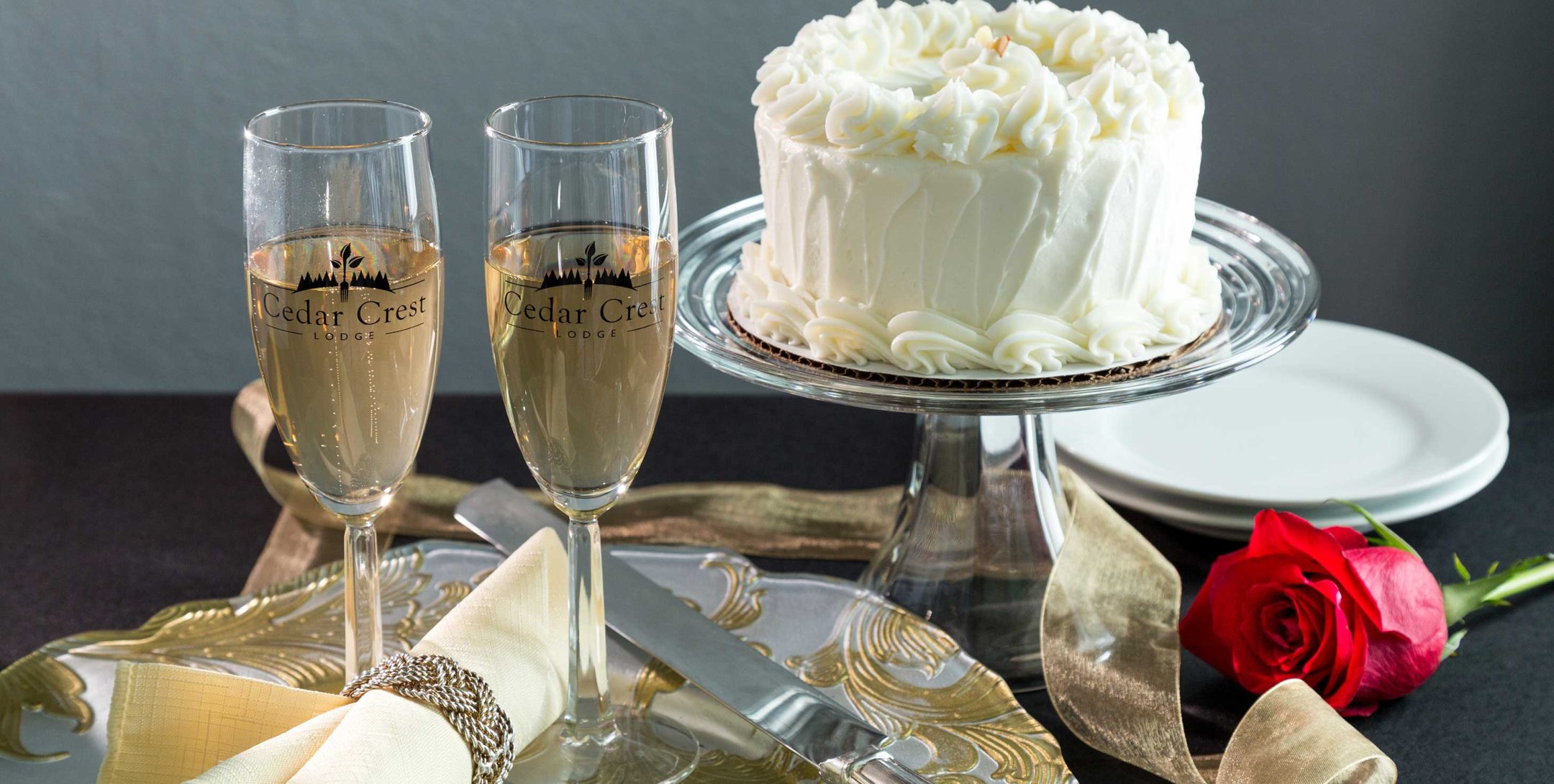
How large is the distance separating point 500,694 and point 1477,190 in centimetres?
190

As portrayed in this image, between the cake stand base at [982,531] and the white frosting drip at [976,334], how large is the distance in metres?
0.13

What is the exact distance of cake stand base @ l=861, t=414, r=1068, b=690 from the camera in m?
1.12

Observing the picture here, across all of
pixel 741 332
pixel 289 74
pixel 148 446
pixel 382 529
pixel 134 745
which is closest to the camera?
pixel 134 745

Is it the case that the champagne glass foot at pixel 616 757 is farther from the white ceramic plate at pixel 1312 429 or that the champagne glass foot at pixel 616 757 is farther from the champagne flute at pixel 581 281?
the white ceramic plate at pixel 1312 429

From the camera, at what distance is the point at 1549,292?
2250mm

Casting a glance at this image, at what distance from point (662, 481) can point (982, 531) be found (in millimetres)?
386

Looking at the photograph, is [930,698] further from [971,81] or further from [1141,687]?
[971,81]

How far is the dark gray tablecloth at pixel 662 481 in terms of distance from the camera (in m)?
0.99

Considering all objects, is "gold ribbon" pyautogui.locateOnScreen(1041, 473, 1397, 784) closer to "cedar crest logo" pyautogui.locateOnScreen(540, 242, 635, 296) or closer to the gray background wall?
"cedar crest logo" pyautogui.locateOnScreen(540, 242, 635, 296)

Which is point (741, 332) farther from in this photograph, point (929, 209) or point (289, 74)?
point (289, 74)

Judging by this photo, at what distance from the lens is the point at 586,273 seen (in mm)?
755

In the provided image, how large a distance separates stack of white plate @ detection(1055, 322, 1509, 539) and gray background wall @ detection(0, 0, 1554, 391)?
0.75 meters

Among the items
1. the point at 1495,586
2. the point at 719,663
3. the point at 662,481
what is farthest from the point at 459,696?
the point at 1495,586

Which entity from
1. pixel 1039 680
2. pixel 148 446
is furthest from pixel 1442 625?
pixel 148 446
